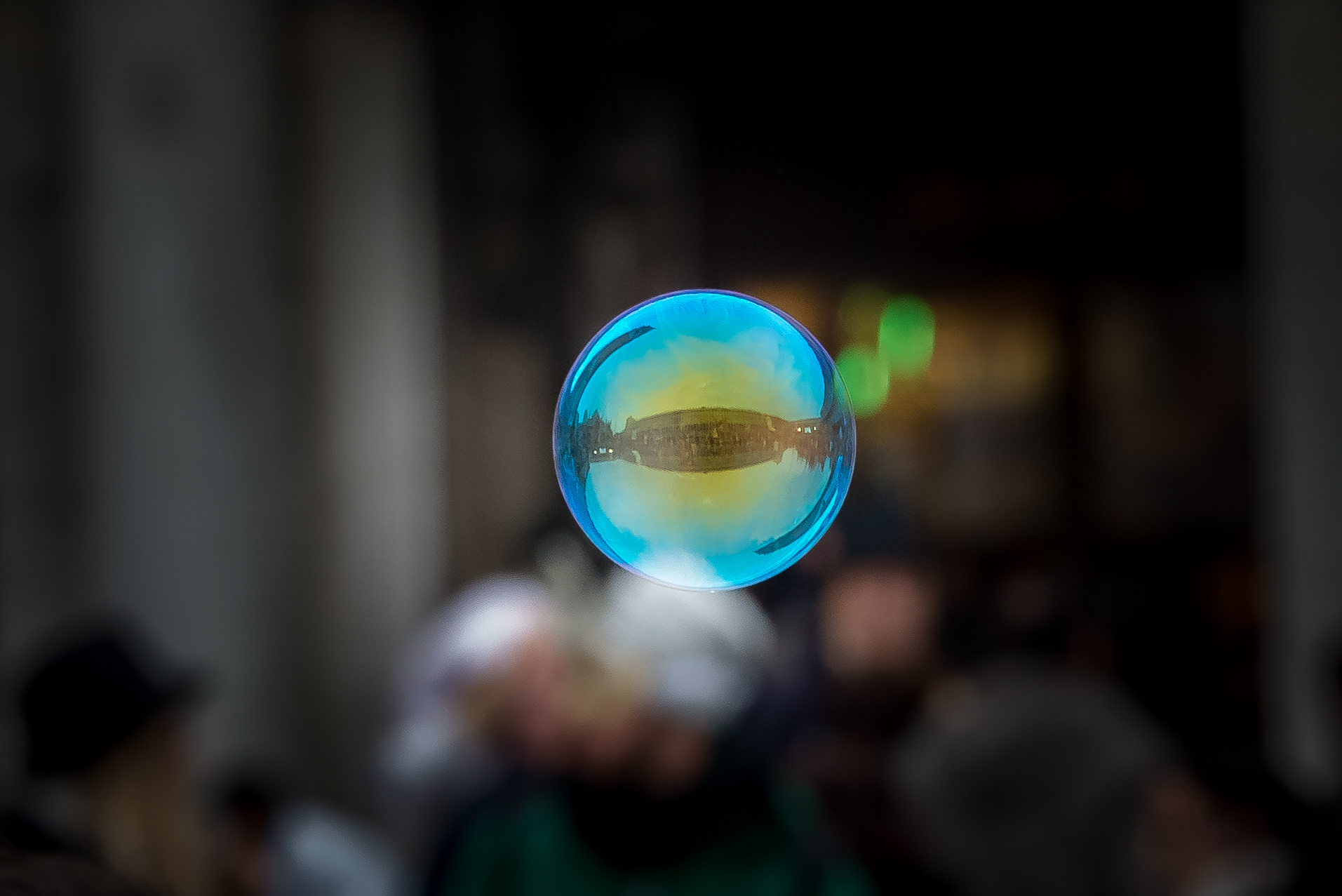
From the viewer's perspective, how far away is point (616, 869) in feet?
8.00

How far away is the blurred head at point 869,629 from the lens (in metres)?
4.76

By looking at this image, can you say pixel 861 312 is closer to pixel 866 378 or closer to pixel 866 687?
pixel 866 378

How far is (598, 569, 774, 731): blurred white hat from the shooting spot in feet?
8.31

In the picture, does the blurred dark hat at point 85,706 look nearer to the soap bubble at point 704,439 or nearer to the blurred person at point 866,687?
the soap bubble at point 704,439

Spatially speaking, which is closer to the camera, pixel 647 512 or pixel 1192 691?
pixel 647 512

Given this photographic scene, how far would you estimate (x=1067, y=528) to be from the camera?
17.9 ft

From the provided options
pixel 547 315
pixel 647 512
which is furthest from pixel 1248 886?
pixel 547 315

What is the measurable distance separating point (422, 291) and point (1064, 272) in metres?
2.67

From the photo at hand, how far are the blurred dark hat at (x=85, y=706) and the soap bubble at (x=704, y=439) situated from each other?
1184 mm

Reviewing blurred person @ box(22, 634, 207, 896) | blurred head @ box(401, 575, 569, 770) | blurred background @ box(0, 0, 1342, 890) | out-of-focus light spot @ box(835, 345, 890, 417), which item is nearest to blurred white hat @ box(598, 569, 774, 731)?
blurred head @ box(401, 575, 569, 770)

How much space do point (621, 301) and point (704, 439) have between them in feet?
13.1

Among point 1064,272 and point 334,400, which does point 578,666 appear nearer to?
point 334,400

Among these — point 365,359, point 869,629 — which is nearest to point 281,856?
point 869,629

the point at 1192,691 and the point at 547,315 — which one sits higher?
the point at 547,315
